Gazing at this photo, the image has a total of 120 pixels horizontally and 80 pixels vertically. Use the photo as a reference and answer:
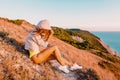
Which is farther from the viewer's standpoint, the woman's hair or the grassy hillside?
the grassy hillside

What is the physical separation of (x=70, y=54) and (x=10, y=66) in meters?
10.2

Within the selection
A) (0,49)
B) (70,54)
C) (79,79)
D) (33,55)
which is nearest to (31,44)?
(33,55)

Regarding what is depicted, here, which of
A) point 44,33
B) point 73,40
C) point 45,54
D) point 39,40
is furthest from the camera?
point 73,40

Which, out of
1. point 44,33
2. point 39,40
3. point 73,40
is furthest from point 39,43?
point 73,40

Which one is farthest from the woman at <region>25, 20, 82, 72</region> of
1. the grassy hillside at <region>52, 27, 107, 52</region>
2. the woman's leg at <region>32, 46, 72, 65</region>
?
the grassy hillside at <region>52, 27, 107, 52</region>

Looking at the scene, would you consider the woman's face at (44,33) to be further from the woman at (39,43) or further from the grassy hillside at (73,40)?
the grassy hillside at (73,40)

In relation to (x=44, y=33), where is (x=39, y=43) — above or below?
below

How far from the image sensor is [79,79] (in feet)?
44.9

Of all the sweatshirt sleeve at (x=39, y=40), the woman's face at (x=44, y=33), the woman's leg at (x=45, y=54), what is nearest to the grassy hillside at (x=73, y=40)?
the woman's face at (x=44, y=33)

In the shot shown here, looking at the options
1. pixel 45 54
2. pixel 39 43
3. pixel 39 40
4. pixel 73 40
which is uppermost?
pixel 39 40

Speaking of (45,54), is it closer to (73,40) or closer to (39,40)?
(39,40)

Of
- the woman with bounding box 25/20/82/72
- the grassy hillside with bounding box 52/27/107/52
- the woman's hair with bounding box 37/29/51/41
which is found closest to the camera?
the woman with bounding box 25/20/82/72

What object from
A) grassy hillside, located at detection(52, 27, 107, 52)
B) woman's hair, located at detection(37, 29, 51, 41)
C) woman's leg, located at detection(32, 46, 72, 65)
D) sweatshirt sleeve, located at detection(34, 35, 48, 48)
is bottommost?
grassy hillside, located at detection(52, 27, 107, 52)

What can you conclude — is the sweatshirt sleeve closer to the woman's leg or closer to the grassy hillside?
the woman's leg
